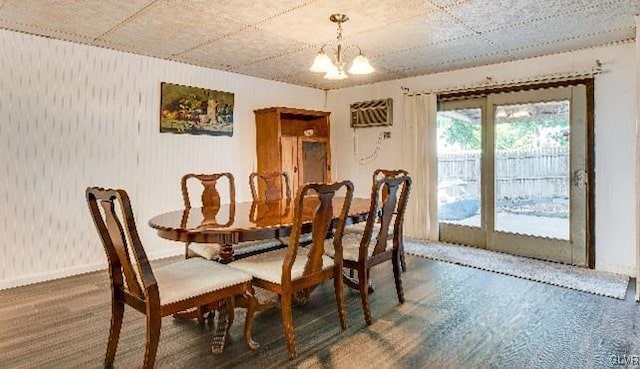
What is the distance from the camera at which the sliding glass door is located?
4.01 meters

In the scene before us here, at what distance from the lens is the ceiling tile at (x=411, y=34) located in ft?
10.2

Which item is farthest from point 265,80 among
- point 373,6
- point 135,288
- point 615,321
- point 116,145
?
point 615,321

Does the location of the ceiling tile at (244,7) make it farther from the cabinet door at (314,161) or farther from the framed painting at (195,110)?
the cabinet door at (314,161)

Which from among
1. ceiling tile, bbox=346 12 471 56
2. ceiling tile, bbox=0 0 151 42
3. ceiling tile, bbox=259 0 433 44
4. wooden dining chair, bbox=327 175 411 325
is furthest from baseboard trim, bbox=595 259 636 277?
ceiling tile, bbox=0 0 151 42

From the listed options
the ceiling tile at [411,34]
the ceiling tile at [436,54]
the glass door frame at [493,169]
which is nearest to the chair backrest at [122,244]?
the ceiling tile at [411,34]

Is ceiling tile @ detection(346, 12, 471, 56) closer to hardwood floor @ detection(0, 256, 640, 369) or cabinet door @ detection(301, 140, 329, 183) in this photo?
cabinet door @ detection(301, 140, 329, 183)

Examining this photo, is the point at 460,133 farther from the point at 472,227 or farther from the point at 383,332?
the point at 383,332

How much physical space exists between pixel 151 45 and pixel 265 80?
1.76m

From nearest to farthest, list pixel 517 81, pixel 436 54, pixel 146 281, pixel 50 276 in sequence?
pixel 146 281, pixel 50 276, pixel 436 54, pixel 517 81

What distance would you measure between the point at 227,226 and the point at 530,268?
10.1ft

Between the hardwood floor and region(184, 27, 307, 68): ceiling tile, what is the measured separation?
86.7 inches

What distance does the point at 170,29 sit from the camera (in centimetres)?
329

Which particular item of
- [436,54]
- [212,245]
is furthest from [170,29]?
[436,54]

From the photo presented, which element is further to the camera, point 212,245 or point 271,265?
point 212,245
